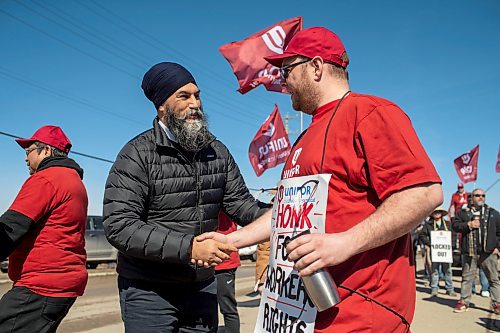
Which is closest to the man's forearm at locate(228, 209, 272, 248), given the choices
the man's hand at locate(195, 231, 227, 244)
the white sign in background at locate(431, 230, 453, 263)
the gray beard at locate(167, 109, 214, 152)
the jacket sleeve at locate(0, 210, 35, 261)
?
the man's hand at locate(195, 231, 227, 244)

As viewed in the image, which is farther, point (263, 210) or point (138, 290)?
point (263, 210)

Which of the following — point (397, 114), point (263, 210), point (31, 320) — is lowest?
point (31, 320)

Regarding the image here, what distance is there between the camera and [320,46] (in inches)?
94.2

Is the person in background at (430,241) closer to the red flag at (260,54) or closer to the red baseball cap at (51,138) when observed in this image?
the red flag at (260,54)

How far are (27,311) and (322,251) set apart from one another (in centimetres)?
265

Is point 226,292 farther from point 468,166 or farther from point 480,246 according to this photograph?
point 468,166

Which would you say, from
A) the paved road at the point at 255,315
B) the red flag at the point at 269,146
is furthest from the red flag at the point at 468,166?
the red flag at the point at 269,146

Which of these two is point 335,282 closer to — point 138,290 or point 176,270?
point 176,270

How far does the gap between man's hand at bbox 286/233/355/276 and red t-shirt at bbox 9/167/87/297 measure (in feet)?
8.11

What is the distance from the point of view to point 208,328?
10.2 ft

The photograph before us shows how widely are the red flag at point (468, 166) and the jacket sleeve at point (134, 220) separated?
1870 centimetres

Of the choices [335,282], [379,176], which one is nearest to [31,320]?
[335,282]

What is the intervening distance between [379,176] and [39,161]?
3.29m

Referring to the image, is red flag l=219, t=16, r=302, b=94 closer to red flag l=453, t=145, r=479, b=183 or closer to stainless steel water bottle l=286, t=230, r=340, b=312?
stainless steel water bottle l=286, t=230, r=340, b=312
